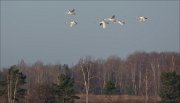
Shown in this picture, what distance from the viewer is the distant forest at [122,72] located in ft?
264

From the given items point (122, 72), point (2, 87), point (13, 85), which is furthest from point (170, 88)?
point (122, 72)

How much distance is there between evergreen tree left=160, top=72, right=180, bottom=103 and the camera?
141ft

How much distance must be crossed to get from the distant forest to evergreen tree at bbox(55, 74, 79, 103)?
25847 millimetres

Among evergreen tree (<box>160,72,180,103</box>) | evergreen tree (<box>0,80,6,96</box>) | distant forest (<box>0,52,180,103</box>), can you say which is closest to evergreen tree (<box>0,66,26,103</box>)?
evergreen tree (<box>0,80,6,96</box>)

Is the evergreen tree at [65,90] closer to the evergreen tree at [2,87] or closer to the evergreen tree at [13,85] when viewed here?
the evergreen tree at [13,85]

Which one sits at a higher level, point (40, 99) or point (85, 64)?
point (85, 64)

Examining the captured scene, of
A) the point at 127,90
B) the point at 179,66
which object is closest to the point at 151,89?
the point at 127,90

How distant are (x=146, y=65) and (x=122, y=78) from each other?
10907mm

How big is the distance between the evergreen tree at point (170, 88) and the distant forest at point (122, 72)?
24493 millimetres

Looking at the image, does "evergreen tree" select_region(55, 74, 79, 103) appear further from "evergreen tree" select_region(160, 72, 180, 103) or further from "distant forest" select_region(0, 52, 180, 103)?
"distant forest" select_region(0, 52, 180, 103)

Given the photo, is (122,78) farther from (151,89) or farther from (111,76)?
(151,89)

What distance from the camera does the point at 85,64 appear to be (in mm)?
51688

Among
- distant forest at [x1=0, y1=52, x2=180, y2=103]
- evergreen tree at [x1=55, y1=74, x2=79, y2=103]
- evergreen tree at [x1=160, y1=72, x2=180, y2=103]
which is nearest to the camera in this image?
evergreen tree at [x1=55, y1=74, x2=79, y2=103]

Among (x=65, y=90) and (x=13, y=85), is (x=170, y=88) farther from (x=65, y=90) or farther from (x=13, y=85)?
(x=13, y=85)
